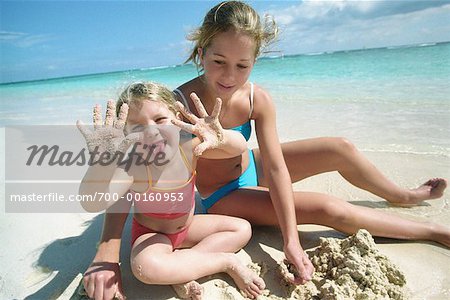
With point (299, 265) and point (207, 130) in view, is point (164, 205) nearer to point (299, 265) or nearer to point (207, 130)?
point (207, 130)

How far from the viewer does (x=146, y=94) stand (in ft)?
6.16

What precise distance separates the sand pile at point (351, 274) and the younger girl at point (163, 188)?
27cm

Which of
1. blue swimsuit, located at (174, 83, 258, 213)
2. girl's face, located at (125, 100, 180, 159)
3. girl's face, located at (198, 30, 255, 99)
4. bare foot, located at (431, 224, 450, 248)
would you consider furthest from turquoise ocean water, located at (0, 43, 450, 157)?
bare foot, located at (431, 224, 450, 248)

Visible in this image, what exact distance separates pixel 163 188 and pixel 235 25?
90 centimetres

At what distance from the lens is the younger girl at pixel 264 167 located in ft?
6.34

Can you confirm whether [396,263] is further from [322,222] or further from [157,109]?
[157,109]

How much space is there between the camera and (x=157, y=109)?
1.85m

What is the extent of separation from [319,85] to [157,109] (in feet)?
27.0

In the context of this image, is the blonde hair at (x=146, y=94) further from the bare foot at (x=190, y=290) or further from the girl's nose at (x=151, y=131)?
the bare foot at (x=190, y=290)

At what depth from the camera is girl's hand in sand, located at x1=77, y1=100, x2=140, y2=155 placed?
1.53m

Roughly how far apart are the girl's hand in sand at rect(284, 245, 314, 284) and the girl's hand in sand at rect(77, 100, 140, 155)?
37.0 inches

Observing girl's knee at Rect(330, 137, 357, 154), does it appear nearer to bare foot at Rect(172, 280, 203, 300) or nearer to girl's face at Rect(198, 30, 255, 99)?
girl's face at Rect(198, 30, 255, 99)

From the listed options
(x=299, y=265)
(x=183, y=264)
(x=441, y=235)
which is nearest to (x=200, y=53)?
(x=183, y=264)

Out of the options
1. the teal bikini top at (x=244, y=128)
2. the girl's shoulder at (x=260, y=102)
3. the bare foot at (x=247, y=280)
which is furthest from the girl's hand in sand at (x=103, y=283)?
the girl's shoulder at (x=260, y=102)
